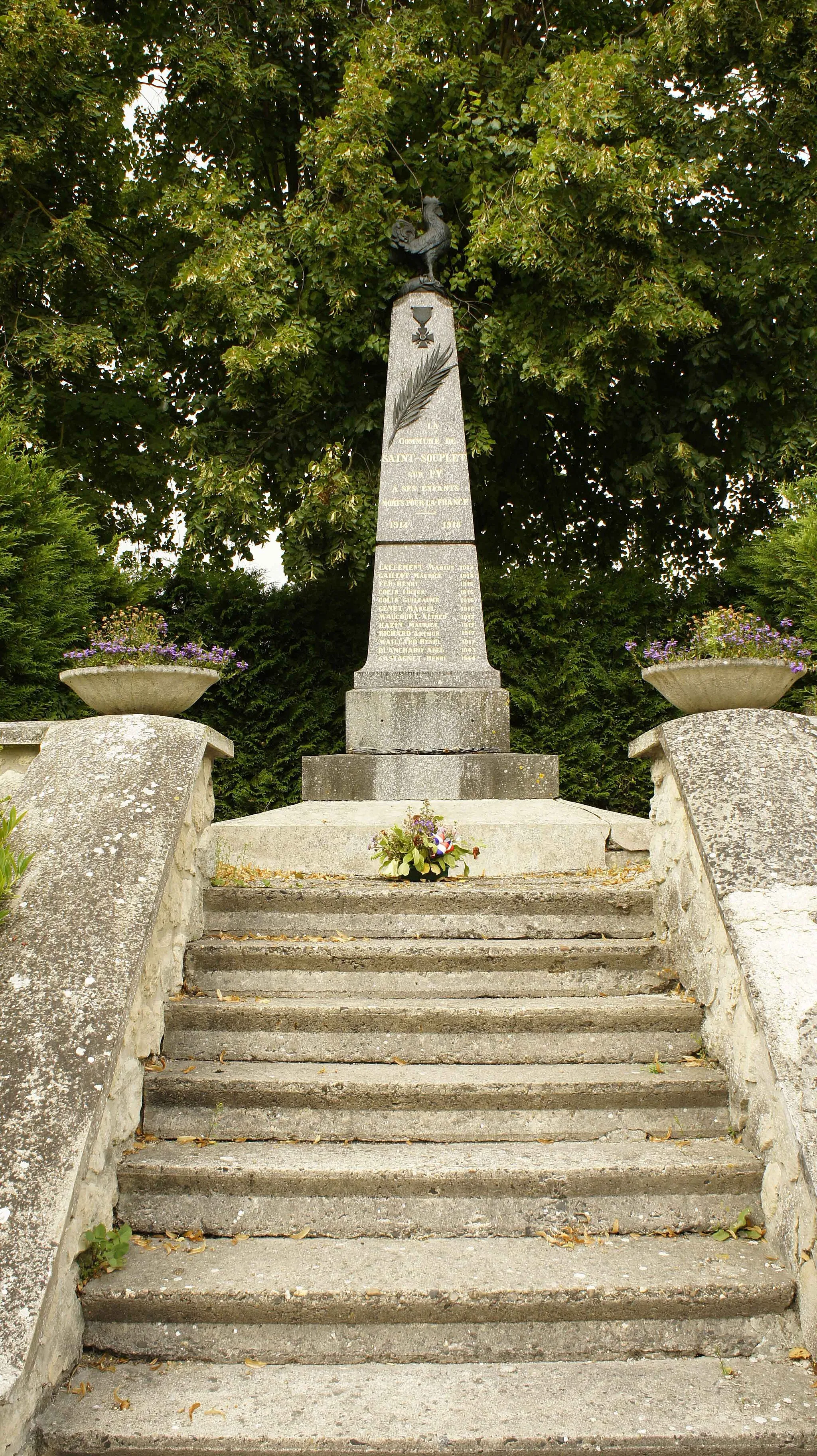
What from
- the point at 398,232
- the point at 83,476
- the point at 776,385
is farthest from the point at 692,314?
the point at 83,476

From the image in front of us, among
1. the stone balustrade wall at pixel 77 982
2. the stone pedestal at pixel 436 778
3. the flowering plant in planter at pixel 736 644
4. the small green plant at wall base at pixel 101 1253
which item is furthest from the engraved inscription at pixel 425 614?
the small green plant at wall base at pixel 101 1253

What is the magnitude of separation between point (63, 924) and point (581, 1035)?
68.3 inches

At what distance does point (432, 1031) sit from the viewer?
3.35m

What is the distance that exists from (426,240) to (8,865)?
7622 mm

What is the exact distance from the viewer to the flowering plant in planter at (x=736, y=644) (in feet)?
13.8

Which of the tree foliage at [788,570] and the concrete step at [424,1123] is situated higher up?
the tree foliage at [788,570]

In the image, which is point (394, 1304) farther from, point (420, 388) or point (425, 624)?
point (420, 388)

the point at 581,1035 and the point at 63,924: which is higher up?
the point at 63,924

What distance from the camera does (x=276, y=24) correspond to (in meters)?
10.3

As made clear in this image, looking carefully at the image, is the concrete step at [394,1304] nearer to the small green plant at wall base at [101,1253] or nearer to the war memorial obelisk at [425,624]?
the small green plant at wall base at [101,1253]

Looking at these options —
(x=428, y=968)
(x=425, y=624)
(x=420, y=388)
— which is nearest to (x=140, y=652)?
Answer: (x=428, y=968)

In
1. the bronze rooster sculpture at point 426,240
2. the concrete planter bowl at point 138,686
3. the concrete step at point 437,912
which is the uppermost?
the bronze rooster sculpture at point 426,240

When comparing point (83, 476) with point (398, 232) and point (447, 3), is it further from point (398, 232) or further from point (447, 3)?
point (447, 3)

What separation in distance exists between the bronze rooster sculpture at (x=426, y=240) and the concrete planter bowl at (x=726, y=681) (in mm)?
5892
